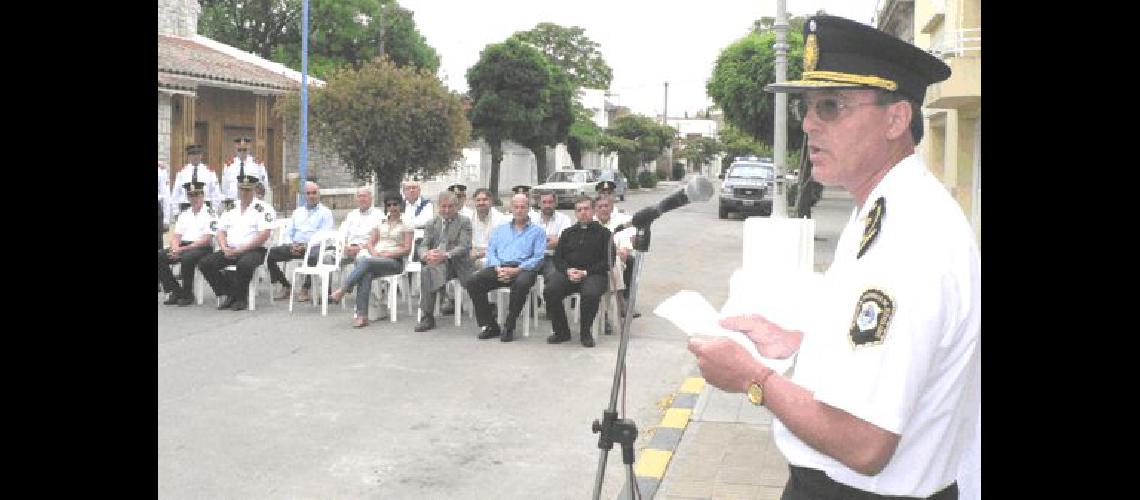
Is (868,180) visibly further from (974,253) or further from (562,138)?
(562,138)

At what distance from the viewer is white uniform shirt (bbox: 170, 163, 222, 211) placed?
52.0 ft

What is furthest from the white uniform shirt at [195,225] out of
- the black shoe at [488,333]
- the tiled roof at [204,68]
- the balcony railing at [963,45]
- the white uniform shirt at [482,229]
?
the tiled roof at [204,68]

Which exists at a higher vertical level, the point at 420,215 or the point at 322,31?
the point at 322,31

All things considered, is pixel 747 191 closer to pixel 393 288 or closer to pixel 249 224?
pixel 249 224

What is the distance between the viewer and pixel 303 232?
13.1 meters

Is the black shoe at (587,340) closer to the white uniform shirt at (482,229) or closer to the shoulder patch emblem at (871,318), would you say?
the white uniform shirt at (482,229)

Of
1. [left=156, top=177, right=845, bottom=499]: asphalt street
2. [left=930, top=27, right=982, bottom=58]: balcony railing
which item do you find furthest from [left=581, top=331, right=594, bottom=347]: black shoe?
[left=930, top=27, right=982, bottom=58]: balcony railing

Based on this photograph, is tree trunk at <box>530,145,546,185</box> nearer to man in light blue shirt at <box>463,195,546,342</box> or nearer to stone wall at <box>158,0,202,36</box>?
stone wall at <box>158,0,202,36</box>

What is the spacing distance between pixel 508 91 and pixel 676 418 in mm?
33488

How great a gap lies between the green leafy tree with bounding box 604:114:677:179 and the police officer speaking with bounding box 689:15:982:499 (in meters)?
56.4

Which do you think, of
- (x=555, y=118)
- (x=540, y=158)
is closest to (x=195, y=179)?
(x=555, y=118)

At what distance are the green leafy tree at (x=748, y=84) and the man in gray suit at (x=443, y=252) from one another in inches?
696
